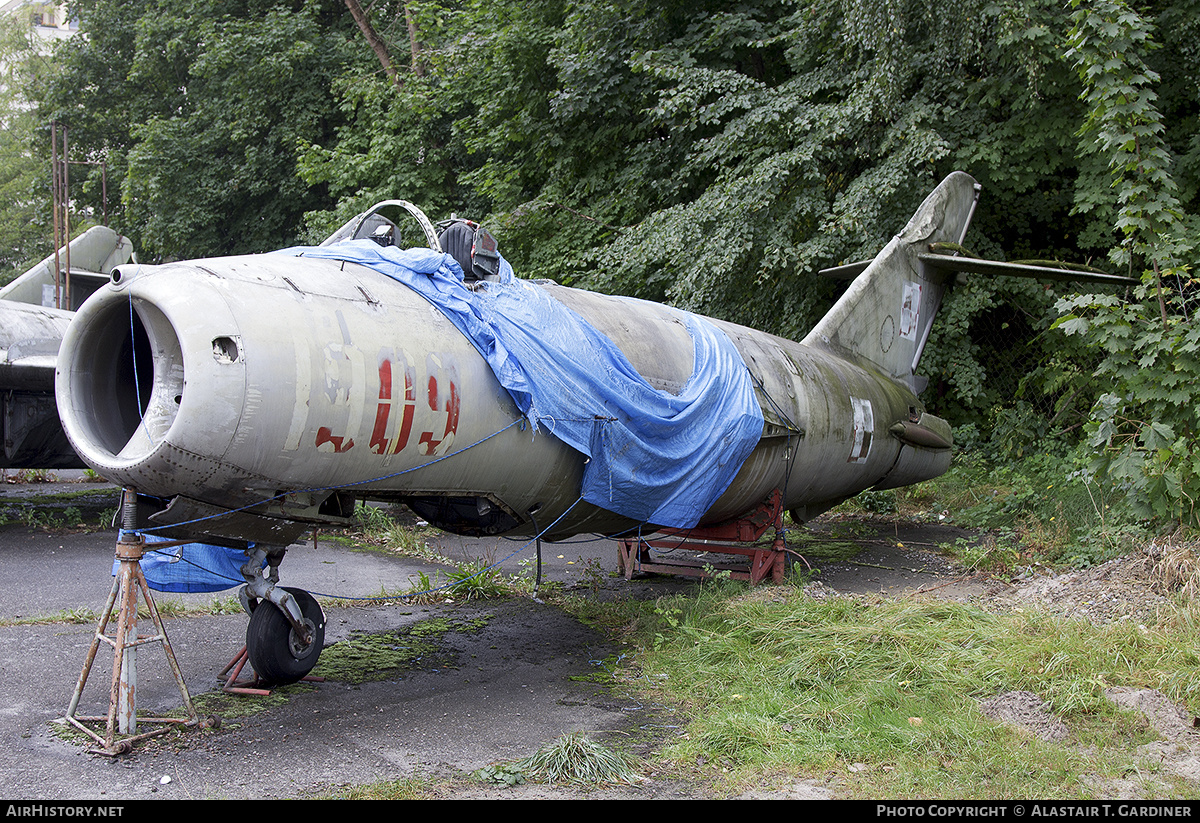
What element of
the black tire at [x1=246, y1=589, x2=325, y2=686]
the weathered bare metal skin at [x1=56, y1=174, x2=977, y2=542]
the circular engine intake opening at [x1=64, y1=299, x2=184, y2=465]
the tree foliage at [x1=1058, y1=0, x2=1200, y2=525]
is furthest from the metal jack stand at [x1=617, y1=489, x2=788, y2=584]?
the circular engine intake opening at [x1=64, y1=299, x2=184, y2=465]

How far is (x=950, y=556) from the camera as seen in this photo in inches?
362

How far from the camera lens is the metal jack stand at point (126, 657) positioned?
4.15 m

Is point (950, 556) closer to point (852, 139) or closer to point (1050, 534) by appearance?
point (1050, 534)

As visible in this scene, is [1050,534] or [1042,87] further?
[1042,87]

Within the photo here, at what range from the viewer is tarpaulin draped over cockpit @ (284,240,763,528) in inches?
202

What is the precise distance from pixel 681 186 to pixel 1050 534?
26.2 feet

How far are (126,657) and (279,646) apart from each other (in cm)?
97

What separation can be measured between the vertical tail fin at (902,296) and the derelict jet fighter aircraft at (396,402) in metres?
2.15

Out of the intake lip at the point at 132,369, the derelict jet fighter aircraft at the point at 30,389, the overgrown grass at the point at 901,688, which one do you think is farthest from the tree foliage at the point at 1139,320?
the derelict jet fighter aircraft at the point at 30,389

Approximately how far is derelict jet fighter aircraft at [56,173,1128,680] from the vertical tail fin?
2147mm

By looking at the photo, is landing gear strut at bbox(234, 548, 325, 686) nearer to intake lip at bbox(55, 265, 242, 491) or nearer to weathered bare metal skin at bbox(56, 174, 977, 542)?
weathered bare metal skin at bbox(56, 174, 977, 542)

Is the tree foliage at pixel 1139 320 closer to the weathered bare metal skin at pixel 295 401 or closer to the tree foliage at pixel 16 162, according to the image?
the weathered bare metal skin at pixel 295 401

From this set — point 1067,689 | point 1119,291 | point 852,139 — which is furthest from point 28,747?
point 1119,291

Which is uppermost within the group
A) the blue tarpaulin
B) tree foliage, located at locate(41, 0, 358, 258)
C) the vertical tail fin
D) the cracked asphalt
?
tree foliage, located at locate(41, 0, 358, 258)
